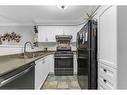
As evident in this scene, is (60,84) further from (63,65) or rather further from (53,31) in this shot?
(53,31)

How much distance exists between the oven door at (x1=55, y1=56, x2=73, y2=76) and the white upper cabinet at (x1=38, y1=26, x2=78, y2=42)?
106 cm

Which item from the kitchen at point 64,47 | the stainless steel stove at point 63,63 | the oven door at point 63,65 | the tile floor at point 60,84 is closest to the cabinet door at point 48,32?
the kitchen at point 64,47

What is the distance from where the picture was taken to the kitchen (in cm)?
164

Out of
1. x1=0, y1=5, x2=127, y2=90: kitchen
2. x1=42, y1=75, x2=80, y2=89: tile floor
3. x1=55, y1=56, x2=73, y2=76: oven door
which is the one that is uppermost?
x1=0, y1=5, x2=127, y2=90: kitchen

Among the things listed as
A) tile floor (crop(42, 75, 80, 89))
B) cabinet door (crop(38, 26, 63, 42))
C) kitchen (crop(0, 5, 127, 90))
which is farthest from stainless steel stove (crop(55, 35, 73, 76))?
tile floor (crop(42, 75, 80, 89))

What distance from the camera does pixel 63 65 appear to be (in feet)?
20.4

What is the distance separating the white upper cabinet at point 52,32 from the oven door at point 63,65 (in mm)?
1059

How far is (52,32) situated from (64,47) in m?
0.82

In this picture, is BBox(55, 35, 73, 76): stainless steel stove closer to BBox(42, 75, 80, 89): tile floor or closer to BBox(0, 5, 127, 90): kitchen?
BBox(0, 5, 127, 90): kitchen

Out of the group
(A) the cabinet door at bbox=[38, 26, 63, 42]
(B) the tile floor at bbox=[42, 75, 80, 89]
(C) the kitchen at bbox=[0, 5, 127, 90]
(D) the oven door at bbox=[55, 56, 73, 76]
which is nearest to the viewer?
(C) the kitchen at bbox=[0, 5, 127, 90]
